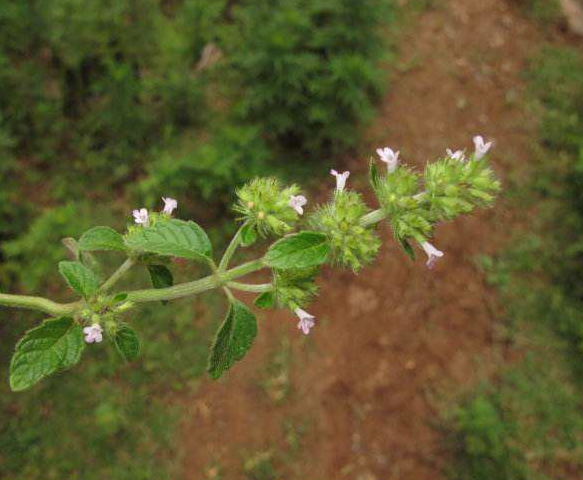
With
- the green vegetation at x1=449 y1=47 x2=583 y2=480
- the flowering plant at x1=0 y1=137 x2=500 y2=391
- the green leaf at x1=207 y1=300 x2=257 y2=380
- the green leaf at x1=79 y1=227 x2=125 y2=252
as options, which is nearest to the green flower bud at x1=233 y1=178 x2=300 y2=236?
the flowering plant at x1=0 y1=137 x2=500 y2=391

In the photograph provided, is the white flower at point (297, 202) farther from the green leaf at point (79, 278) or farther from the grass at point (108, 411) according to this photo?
the grass at point (108, 411)

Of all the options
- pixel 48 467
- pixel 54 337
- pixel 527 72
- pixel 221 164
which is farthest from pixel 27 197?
pixel 527 72

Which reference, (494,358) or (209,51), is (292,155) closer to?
(209,51)

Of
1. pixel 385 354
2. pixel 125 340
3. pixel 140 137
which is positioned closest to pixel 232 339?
pixel 125 340

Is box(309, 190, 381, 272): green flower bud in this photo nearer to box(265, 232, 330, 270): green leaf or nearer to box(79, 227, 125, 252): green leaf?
box(265, 232, 330, 270): green leaf

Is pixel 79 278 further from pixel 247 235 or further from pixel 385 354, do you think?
pixel 385 354

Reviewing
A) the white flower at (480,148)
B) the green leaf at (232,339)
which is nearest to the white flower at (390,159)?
the white flower at (480,148)
